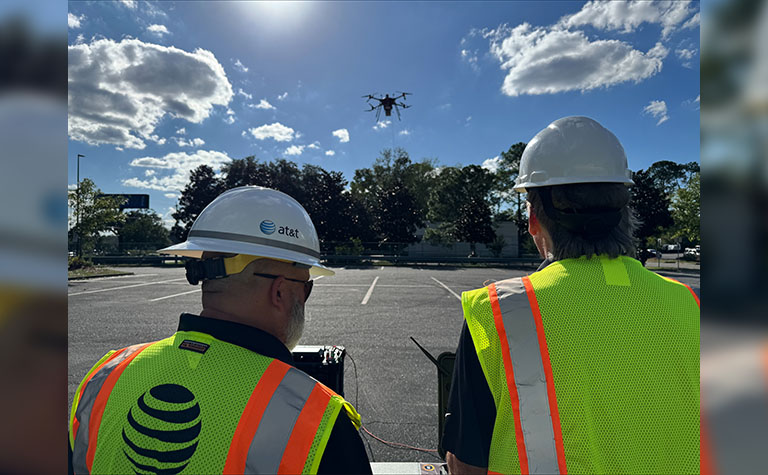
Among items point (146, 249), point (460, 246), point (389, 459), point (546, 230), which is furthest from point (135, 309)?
point (146, 249)

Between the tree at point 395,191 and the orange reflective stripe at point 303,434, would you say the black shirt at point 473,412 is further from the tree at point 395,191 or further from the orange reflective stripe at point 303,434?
the tree at point 395,191

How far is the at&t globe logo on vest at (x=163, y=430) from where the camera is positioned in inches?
41.8

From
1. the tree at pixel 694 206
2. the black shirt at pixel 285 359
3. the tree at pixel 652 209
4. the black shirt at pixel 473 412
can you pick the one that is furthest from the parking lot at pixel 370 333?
the tree at pixel 652 209


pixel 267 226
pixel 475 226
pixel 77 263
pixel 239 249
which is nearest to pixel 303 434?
pixel 239 249

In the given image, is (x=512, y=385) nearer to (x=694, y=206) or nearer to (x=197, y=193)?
(x=694, y=206)

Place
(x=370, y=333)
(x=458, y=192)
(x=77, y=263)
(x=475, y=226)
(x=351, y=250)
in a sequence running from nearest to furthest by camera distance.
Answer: (x=370, y=333) → (x=77, y=263) → (x=351, y=250) → (x=475, y=226) → (x=458, y=192)

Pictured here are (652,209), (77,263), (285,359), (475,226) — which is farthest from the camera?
(475,226)

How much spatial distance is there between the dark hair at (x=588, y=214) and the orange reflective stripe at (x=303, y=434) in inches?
40.5

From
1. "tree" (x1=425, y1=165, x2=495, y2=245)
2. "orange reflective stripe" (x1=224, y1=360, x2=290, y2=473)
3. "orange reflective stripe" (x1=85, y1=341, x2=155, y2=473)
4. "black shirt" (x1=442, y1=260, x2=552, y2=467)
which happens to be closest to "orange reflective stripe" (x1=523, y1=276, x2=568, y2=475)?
"black shirt" (x1=442, y1=260, x2=552, y2=467)

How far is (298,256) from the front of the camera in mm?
1695

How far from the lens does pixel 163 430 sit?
3.55ft

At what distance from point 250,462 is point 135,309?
10.9 m

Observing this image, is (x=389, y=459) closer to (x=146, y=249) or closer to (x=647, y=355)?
(x=647, y=355)

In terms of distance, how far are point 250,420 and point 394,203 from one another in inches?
1728
